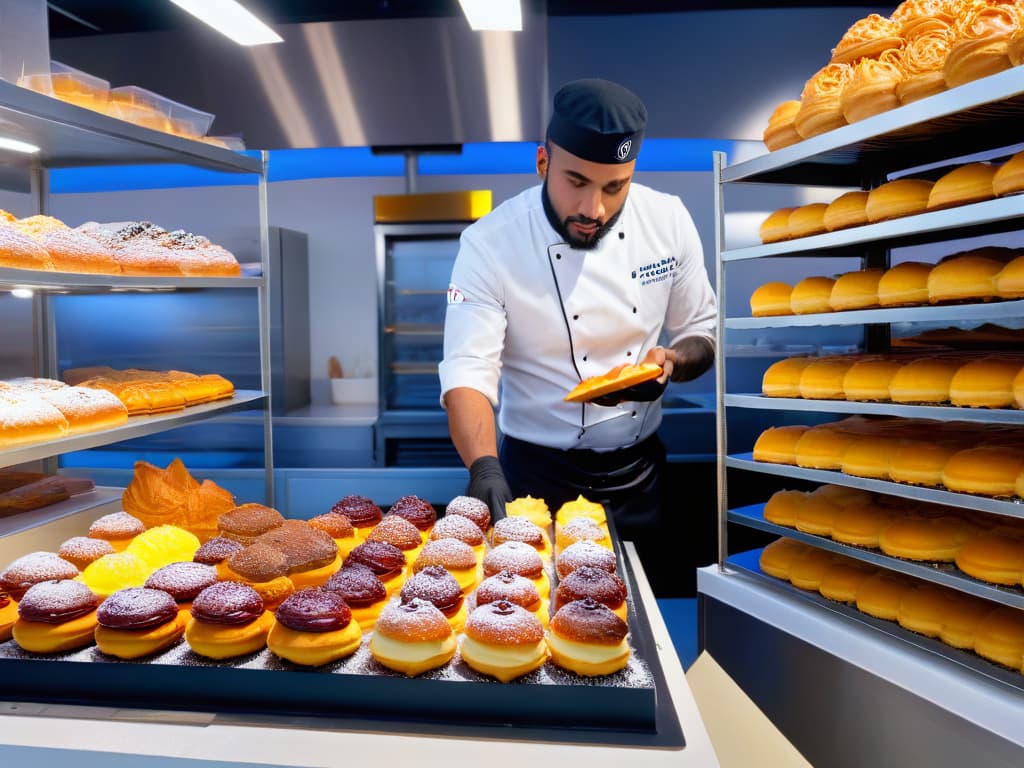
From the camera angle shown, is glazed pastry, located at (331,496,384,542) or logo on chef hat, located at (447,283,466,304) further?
logo on chef hat, located at (447,283,466,304)

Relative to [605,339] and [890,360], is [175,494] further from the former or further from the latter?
[890,360]

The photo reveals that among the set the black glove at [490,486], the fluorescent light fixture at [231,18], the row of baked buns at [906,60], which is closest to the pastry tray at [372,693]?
the black glove at [490,486]

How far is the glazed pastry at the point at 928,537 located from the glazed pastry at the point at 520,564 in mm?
775

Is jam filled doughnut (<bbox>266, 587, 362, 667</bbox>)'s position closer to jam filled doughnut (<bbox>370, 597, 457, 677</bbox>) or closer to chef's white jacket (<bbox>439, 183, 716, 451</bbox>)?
jam filled doughnut (<bbox>370, 597, 457, 677</bbox>)

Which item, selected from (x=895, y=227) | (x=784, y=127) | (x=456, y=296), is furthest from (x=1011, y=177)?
(x=456, y=296)

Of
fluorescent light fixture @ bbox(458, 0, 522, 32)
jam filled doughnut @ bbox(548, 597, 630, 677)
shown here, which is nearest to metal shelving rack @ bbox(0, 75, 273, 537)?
fluorescent light fixture @ bbox(458, 0, 522, 32)

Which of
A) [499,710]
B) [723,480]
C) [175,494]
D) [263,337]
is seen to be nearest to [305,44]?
[263,337]

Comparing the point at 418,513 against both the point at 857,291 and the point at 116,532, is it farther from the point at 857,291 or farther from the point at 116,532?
the point at 857,291

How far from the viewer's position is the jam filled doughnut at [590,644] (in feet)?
3.14

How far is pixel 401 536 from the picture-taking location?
4.65ft

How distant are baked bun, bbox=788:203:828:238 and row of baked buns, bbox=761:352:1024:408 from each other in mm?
303

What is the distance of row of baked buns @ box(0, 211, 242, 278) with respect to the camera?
1633 millimetres

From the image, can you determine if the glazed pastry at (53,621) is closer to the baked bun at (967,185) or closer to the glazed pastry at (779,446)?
the glazed pastry at (779,446)

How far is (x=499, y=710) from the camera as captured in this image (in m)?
0.93
